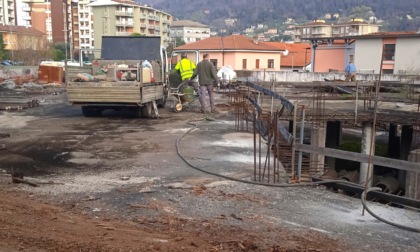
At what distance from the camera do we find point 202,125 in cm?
1304

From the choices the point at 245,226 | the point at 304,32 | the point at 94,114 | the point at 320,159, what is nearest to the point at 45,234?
the point at 245,226

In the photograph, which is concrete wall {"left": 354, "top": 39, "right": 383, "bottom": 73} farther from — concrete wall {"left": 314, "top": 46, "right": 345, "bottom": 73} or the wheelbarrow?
the wheelbarrow

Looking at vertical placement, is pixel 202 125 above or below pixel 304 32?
below

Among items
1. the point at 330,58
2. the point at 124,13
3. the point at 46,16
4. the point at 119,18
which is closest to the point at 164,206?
the point at 330,58

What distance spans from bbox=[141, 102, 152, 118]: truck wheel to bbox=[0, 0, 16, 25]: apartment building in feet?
306

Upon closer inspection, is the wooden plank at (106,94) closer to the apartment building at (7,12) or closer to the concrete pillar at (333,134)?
the concrete pillar at (333,134)

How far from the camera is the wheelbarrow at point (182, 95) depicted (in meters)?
16.3

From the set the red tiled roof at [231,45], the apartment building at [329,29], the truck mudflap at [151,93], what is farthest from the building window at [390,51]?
the apartment building at [329,29]

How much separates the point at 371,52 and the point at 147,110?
38.8 m

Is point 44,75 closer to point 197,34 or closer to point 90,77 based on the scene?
point 90,77

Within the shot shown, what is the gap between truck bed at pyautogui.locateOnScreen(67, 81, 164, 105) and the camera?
13.2 m

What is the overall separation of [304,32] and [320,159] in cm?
13329

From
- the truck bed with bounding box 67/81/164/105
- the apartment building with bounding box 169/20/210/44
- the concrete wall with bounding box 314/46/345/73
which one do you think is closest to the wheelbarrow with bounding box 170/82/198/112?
the truck bed with bounding box 67/81/164/105

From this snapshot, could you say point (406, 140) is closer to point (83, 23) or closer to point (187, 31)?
point (83, 23)
